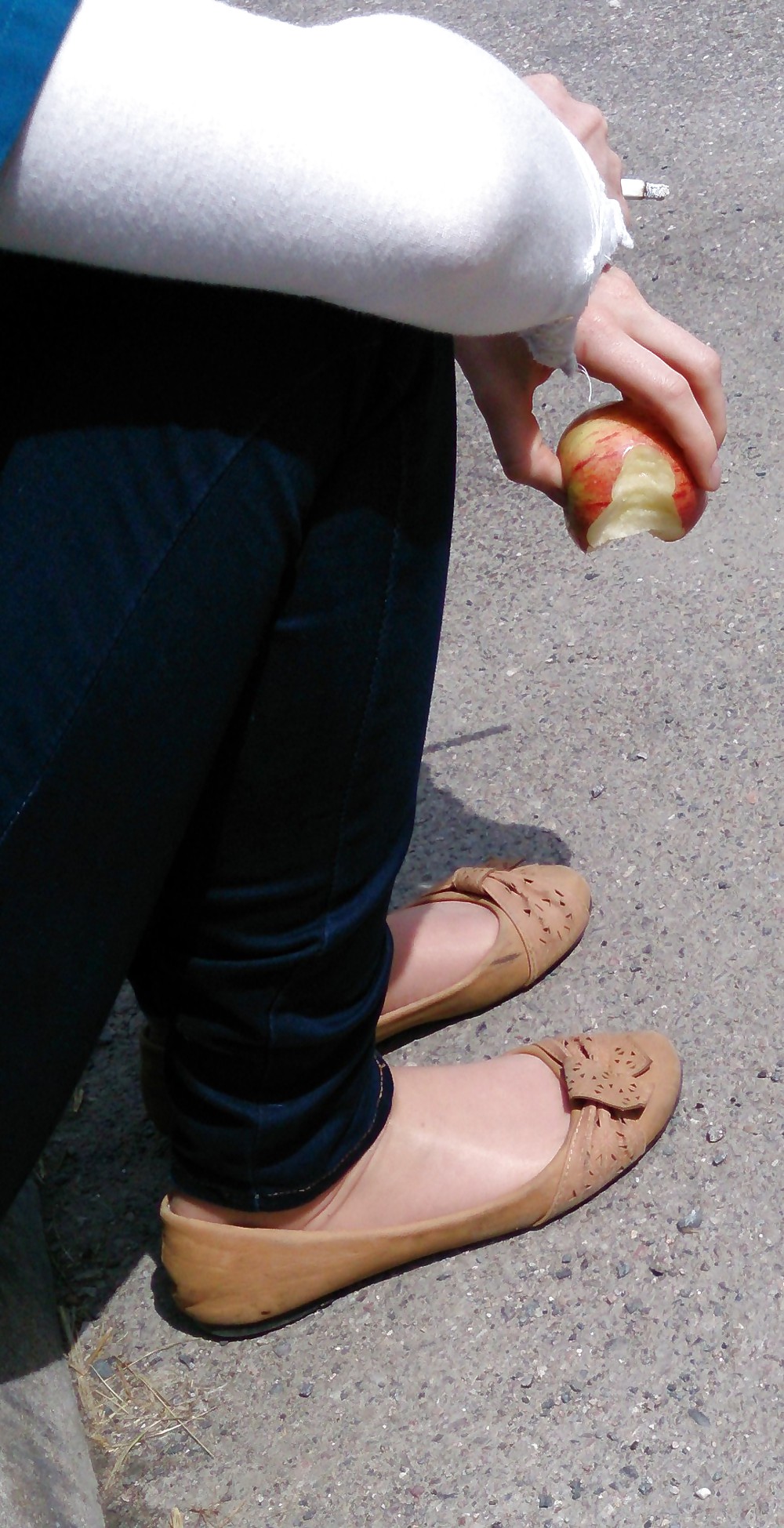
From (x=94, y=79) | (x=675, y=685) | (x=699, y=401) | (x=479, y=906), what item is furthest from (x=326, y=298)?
(x=675, y=685)

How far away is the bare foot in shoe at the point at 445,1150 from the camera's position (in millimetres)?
1426

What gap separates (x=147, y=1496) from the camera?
4.37 ft

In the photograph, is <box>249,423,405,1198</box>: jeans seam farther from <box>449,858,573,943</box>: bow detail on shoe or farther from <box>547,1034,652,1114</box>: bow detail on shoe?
<box>449,858,573,943</box>: bow detail on shoe

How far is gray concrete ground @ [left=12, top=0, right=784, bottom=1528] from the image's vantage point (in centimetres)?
133

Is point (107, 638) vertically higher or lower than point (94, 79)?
lower

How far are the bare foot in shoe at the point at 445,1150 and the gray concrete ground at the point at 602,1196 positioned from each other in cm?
10

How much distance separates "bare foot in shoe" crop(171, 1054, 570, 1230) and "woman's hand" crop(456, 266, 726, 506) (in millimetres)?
722

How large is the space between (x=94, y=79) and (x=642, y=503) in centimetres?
71

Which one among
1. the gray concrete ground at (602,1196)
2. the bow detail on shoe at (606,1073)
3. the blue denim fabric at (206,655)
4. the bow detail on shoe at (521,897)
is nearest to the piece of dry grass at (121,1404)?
the gray concrete ground at (602,1196)

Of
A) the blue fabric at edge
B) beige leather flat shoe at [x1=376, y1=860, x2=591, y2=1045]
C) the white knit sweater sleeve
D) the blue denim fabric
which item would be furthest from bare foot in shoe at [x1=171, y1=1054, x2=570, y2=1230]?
the blue fabric at edge

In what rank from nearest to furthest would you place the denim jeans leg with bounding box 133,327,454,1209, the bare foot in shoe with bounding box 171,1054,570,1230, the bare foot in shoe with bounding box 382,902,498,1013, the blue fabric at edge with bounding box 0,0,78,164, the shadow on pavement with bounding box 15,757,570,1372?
the blue fabric at edge with bounding box 0,0,78,164 < the denim jeans leg with bounding box 133,327,454,1209 < the bare foot in shoe with bounding box 171,1054,570,1230 < the shadow on pavement with bounding box 15,757,570,1372 < the bare foot in shoe with bounding box 382,902,498,1013

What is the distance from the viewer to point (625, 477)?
129 centimetres

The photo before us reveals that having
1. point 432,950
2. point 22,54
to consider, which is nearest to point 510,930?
point 432,950

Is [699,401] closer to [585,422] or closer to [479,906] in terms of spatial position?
[585,422]
